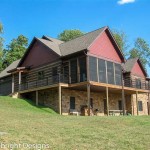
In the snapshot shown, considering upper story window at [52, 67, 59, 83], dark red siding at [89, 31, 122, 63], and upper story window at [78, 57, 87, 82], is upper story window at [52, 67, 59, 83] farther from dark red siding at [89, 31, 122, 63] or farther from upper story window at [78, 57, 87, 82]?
dark red siding at [89, 31, 122, 63]

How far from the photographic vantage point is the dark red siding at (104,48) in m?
27.3

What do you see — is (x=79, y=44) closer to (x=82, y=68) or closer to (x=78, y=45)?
(x=78, y=45)

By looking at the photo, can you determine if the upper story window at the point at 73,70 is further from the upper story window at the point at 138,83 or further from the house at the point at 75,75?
the upper story window at the point at 138,83

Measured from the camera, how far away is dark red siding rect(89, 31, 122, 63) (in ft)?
89.5

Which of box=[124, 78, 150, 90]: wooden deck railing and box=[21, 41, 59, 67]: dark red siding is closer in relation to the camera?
box=[21, 41, 59, 67]: dark red siding

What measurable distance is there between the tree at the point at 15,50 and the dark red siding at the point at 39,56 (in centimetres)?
1962

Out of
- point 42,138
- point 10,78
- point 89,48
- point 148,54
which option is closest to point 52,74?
point 89,48

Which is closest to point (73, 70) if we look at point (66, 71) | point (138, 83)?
point (66, 71)

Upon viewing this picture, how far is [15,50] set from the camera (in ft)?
175

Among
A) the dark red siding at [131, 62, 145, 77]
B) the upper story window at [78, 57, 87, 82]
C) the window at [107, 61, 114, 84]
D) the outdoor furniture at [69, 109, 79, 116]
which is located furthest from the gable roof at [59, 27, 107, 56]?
the dark red siding at [131, 62, 145, 77]

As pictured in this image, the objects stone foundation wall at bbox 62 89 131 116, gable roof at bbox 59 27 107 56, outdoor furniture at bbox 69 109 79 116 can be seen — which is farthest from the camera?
gable roof at bbox 59 27 107 56

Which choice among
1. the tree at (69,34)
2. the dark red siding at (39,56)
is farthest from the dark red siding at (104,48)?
the tree at (69,34)

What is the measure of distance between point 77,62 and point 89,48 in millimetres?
1707

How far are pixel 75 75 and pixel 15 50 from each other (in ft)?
Result: 96.9
